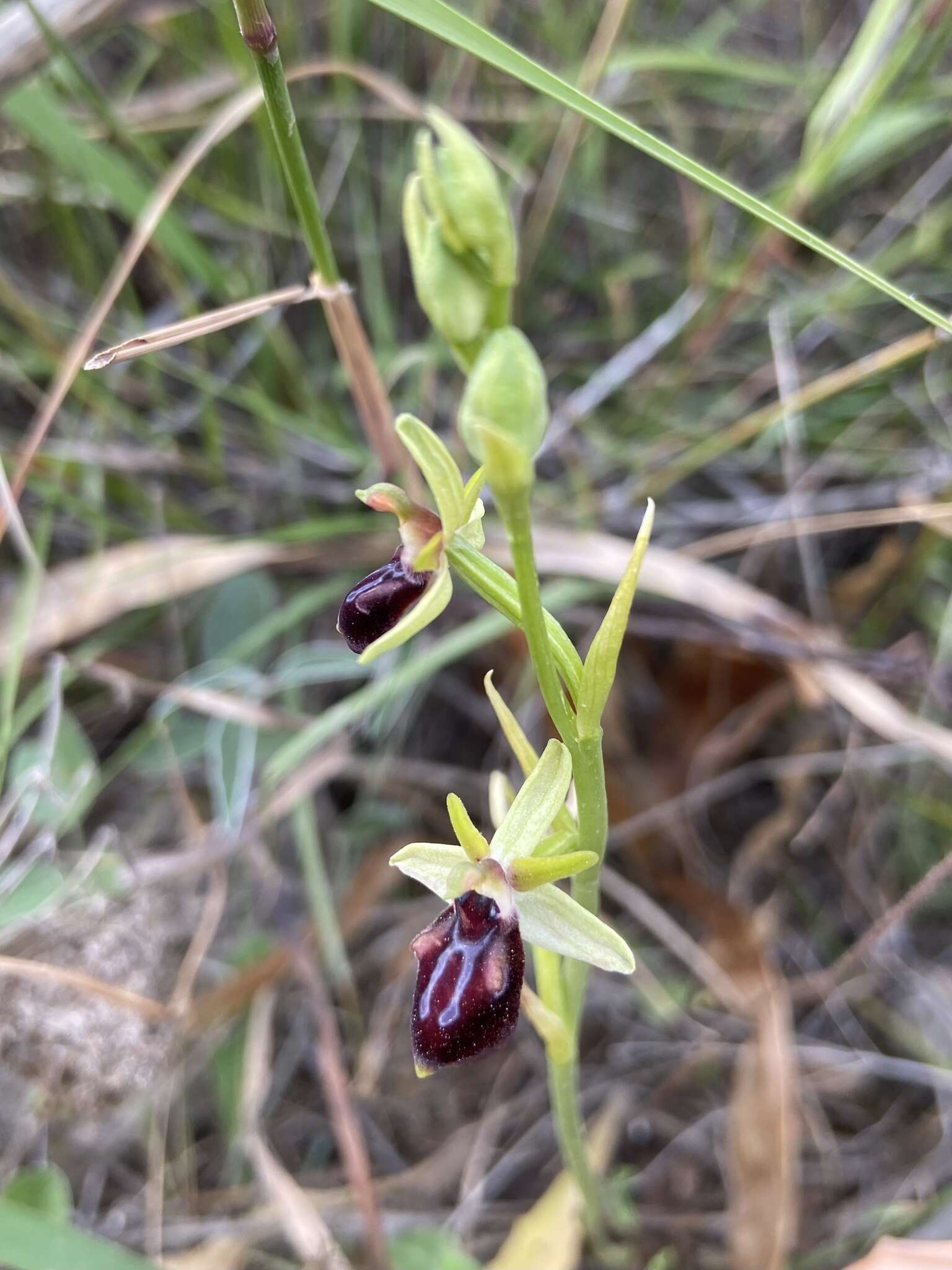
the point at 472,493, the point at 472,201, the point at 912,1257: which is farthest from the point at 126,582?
the point at 912,1257

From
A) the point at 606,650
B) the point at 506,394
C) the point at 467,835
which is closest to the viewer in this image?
the point at 506,394

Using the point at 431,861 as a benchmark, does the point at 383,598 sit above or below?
above

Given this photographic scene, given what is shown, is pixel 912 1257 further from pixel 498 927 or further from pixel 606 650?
pixel 606 650

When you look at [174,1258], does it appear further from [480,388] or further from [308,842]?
[480,388]

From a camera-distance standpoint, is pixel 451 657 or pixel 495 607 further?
pixel 451 657

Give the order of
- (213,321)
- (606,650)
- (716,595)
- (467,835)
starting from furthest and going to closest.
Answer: (716,595) → (213,321) → (467,835) → (606,650)

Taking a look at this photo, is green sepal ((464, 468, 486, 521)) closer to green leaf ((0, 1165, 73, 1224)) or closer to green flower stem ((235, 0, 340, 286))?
green flower stem ((235, 0, 340, 286))

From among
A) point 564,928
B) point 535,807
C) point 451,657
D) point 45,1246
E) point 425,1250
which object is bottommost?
point 425,1250

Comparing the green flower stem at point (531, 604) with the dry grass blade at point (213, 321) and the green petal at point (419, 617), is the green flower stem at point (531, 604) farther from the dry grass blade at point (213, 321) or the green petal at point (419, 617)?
the dry grass blade at point (213, 321)
